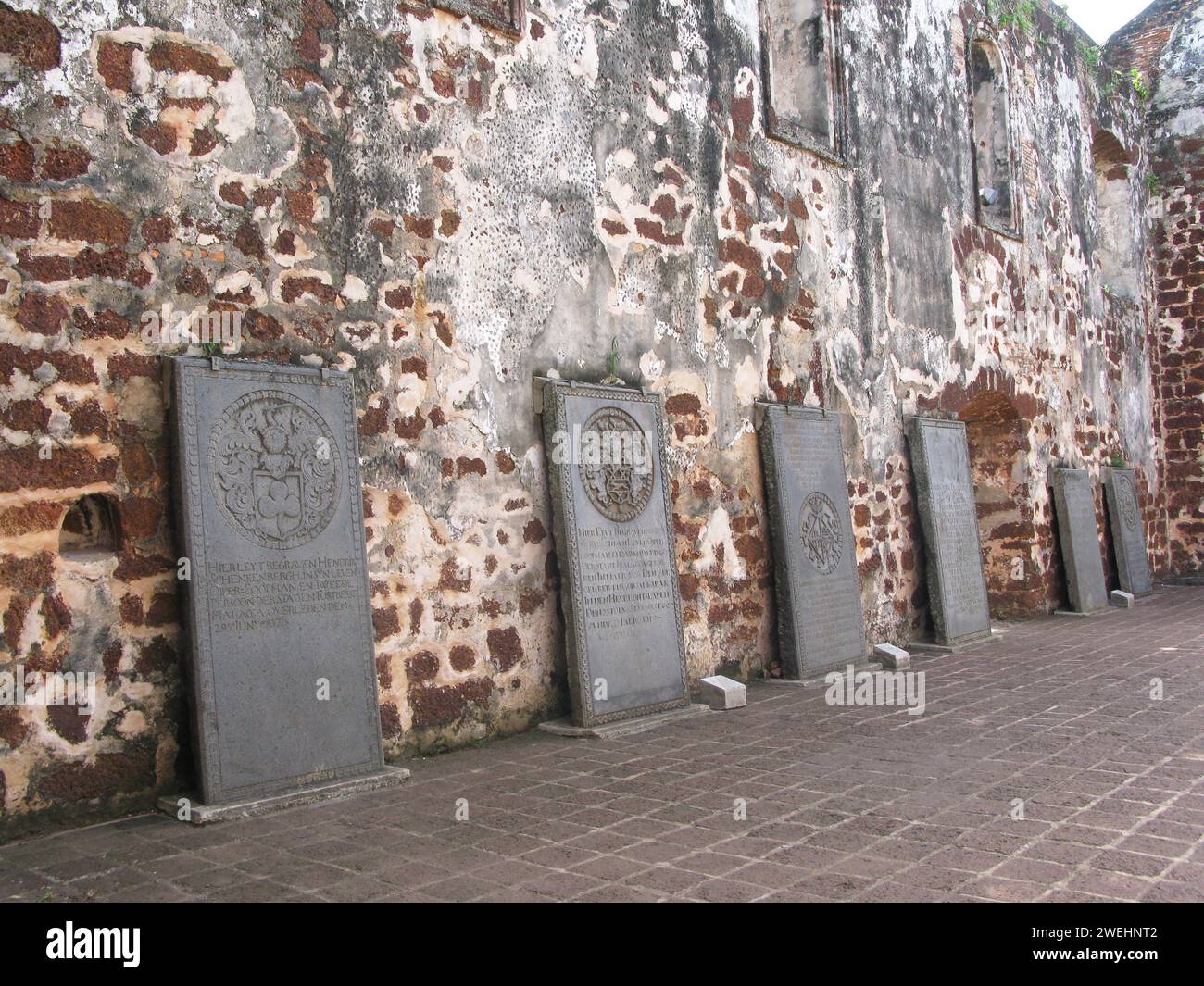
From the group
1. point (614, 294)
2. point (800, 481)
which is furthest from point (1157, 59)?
point (614, 294)

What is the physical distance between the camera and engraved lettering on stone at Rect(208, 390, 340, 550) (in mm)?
3789

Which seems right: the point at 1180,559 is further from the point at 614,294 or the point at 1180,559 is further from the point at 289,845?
the point at 289,845

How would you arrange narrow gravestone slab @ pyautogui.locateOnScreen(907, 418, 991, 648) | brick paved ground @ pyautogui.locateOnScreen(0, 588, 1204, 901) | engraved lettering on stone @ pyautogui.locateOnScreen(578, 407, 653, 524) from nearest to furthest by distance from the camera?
brick paved ground @ pyautogui.locateOnScreen(0, 588, 1204, 901), engraved lettering on stone @ pyautogui.locateOnScreen(578, 407, 653, 524), narrow gravestone slab @ pyautogui.locateOnScreen(907, 418, 991, 648)

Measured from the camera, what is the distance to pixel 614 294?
18.3 feet

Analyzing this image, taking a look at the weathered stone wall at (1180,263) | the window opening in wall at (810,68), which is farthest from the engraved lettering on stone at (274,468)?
the weathered stone wall at (1180,263)

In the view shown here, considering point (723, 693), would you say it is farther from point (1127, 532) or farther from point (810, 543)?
point (1127, 532)

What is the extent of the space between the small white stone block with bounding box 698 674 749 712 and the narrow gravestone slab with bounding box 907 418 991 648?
107 inches

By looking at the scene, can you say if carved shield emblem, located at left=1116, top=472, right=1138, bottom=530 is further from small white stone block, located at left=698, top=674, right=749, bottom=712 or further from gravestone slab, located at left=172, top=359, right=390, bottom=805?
gravestone slab, located at left=172, top=359, right=390, bottom=805

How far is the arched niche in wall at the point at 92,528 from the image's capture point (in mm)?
3637

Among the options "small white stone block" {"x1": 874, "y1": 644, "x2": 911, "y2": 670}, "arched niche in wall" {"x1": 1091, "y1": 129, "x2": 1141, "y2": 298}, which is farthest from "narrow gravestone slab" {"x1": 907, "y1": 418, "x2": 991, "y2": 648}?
"arched niche in wall" {"x1": 1091, "y1": 129, "x2": 1141, "y2": 298}

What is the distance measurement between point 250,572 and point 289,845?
1.01 m

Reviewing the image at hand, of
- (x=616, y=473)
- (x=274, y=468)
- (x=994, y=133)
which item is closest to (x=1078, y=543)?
(x=994, y=133)

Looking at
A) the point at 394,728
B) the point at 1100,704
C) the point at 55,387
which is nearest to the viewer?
the point at 55,387

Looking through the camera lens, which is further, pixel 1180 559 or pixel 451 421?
pixel 1180 559
